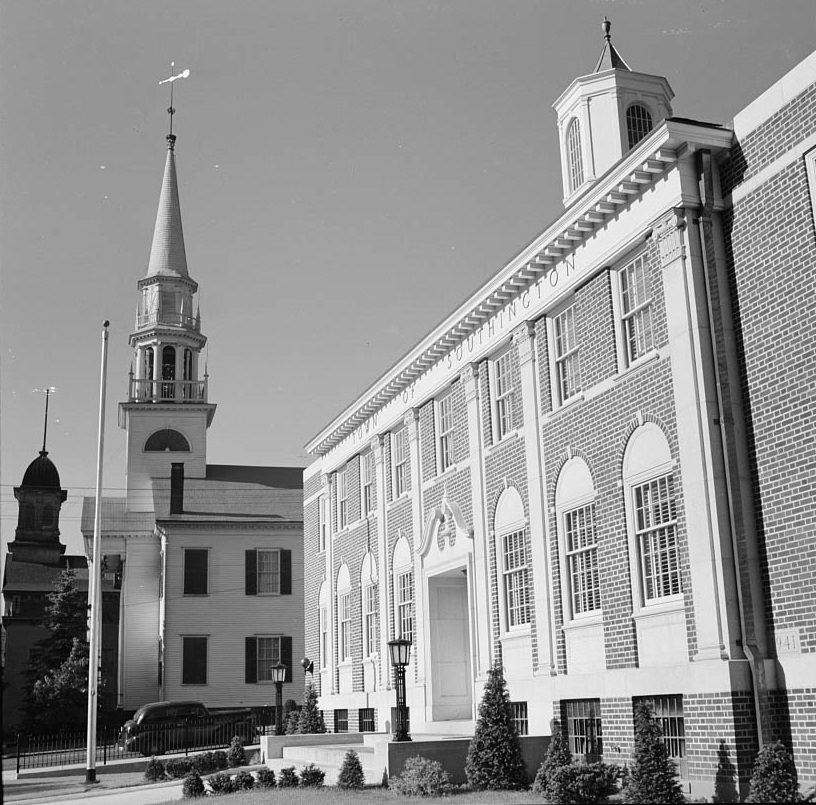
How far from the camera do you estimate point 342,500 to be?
36094 millimetres

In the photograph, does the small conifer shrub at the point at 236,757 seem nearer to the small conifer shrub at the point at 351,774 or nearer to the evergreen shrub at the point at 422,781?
the small conifer shrub at the point at 351,774

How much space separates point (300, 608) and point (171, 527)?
7.74m

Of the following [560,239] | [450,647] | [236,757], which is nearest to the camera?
[560,239]

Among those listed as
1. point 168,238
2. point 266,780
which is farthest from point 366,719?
point 168,238

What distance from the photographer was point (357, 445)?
3416 cm

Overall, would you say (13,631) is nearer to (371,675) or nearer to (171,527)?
(171,527)

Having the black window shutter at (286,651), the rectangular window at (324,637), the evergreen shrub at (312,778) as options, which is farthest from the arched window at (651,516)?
the black window shutter at (286,651)

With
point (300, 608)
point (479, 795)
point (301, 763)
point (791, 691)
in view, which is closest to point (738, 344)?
point (791, 691)

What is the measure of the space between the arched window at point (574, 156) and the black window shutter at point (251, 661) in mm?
33575

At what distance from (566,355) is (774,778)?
976cm

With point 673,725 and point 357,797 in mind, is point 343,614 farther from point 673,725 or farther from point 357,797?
point 673,725

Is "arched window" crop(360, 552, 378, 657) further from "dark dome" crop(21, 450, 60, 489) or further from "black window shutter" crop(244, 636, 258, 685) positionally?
"dark dome" crop(21, 450, 60, 489)

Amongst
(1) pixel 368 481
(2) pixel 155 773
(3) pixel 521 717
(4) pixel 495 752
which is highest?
(1) pixel 368 481

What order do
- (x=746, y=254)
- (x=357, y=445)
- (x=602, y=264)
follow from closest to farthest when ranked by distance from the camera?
(x=746, y=254) → (x=602, y=264) → (x=357, y=445)
